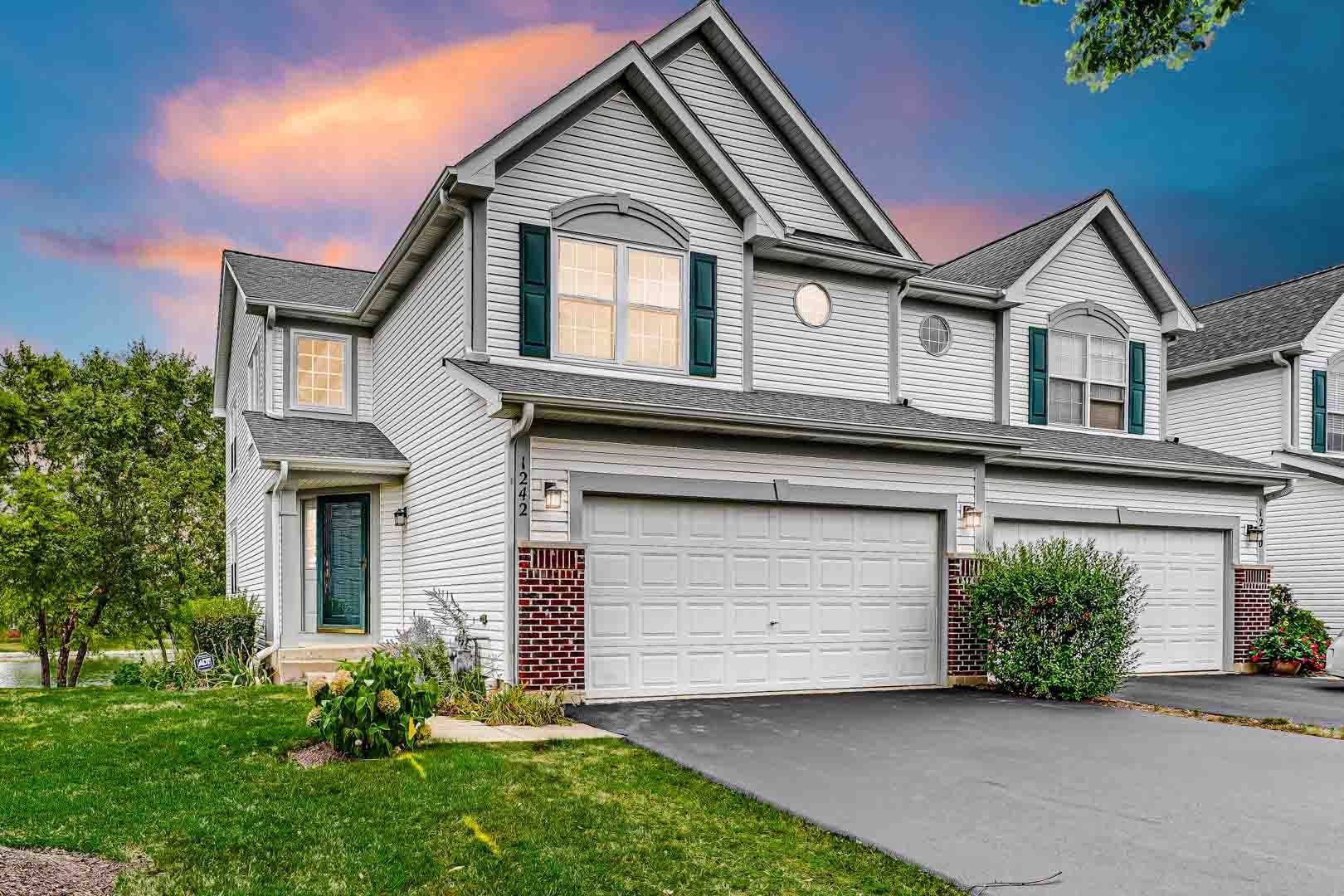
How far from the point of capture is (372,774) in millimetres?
6938

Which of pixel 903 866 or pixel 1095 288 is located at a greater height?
pixel 1095 288

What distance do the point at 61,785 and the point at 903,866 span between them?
5.72 metres

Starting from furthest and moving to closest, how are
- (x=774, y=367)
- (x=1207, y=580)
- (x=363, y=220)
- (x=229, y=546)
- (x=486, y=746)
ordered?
(x=363, y=220) < (x=229, y=546) < (x=1207, y=580) < (x=774, y=367) < (x=486, y=746)

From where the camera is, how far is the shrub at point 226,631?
15.0 meters

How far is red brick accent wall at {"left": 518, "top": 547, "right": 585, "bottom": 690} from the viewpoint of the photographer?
33.5 ft

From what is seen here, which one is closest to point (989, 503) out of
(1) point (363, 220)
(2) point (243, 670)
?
(2) point (243, 670)

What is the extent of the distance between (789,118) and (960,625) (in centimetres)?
770

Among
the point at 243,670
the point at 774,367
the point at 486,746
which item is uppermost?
the point at 774,367

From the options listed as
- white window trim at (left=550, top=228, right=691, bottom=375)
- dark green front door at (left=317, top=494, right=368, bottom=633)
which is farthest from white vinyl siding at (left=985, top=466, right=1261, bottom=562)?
dark green front door at (left=317, top=494, right=368, bottom=633)

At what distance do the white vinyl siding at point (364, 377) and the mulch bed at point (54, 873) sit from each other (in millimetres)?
11569

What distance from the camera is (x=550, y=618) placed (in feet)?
33.9

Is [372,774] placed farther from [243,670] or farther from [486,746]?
[243,670]

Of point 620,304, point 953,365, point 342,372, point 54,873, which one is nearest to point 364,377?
point 342,372

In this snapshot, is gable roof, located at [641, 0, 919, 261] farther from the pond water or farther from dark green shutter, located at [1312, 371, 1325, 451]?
the pond water
